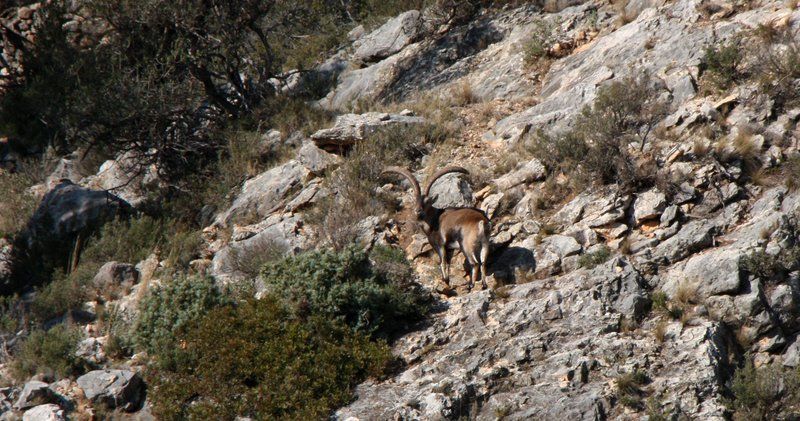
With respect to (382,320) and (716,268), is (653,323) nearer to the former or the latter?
(716,268)

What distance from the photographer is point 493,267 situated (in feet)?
36.3

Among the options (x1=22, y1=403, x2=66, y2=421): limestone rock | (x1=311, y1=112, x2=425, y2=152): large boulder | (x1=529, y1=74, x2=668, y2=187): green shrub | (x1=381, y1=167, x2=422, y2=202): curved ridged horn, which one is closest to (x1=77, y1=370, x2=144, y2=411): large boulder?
(x1=22, y1=403, x2=66, y2=421): limestone rock

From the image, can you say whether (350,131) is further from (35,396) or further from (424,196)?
(35,396)

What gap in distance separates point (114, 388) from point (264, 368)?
81.4 inches

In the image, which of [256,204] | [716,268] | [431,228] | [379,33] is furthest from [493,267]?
[379,33]

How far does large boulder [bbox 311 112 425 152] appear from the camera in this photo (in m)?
14.5

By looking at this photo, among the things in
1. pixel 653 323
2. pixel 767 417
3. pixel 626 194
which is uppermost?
pixel 626 194

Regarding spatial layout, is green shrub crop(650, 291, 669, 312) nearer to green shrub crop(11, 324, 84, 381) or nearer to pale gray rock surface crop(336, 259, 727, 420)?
pale gray rock surface crop(336, 259, 727, 420)

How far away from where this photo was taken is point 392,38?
20.1 metres

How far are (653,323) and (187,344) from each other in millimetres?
5622

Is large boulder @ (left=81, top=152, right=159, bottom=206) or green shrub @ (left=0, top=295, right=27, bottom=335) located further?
large boulder @ (left=81, top=152, right=159, bottom=206)

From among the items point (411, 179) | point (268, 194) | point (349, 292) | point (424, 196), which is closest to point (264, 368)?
point (349, 292)

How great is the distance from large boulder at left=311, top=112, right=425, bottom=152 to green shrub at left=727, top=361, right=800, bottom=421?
7.82 m

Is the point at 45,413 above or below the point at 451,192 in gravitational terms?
above
